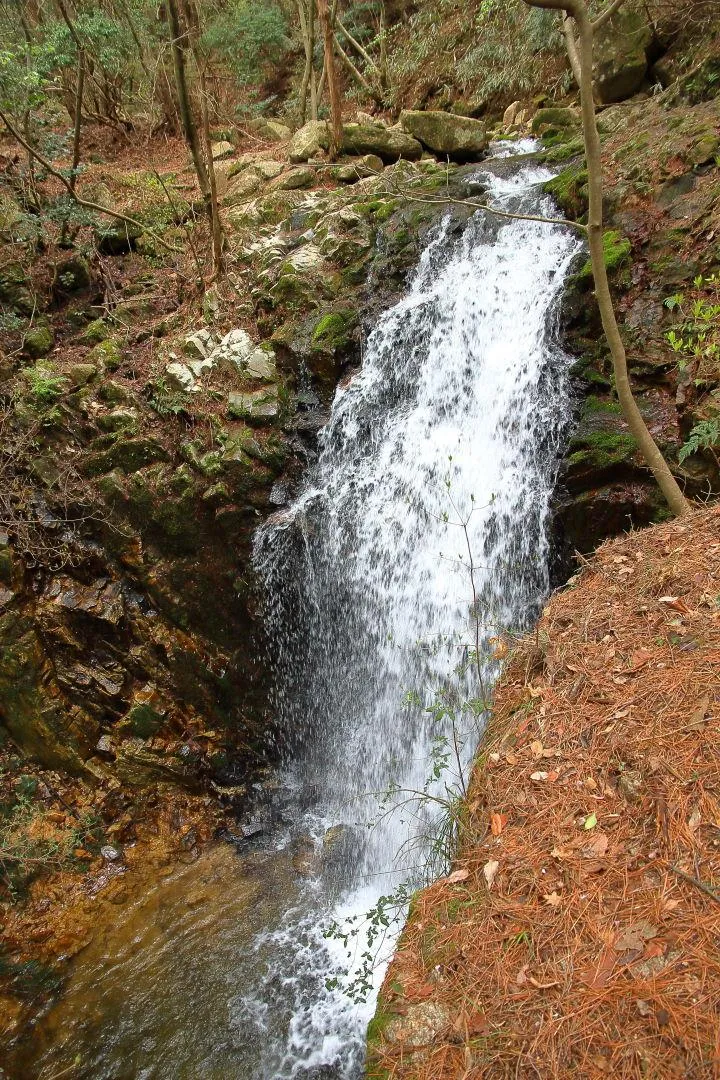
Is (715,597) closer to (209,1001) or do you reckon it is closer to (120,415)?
(209,1001)

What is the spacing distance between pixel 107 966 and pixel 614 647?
507cm

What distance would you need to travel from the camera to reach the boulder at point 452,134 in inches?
396

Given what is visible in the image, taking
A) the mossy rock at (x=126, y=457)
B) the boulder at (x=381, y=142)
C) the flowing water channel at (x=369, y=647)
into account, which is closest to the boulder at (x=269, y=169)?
the boulder at (x=381, y=142)

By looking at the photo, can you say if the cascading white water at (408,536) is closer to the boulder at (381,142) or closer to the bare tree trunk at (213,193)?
the bare tree trunk at (213,193)

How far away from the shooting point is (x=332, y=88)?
1024cm

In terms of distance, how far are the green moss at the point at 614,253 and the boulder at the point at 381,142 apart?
19.4ft

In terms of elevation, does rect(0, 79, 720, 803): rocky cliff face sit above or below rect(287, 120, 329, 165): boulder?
below

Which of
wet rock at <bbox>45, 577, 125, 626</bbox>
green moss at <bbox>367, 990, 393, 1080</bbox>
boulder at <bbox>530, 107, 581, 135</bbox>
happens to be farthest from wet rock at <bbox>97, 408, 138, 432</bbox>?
boulder at <bbox>530, 107, 581, 135</bbox>

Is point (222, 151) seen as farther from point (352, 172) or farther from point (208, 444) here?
point (208, 444)

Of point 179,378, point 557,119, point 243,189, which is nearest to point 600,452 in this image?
point 179,378

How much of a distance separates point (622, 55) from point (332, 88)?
4739 mm

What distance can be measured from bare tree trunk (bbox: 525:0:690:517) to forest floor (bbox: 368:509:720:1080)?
100cm

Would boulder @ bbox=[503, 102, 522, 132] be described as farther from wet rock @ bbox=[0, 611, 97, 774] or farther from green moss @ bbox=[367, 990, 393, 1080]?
green moss @ bbox=[367, 990, 393, 1080]

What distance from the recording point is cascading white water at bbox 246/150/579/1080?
549cm
